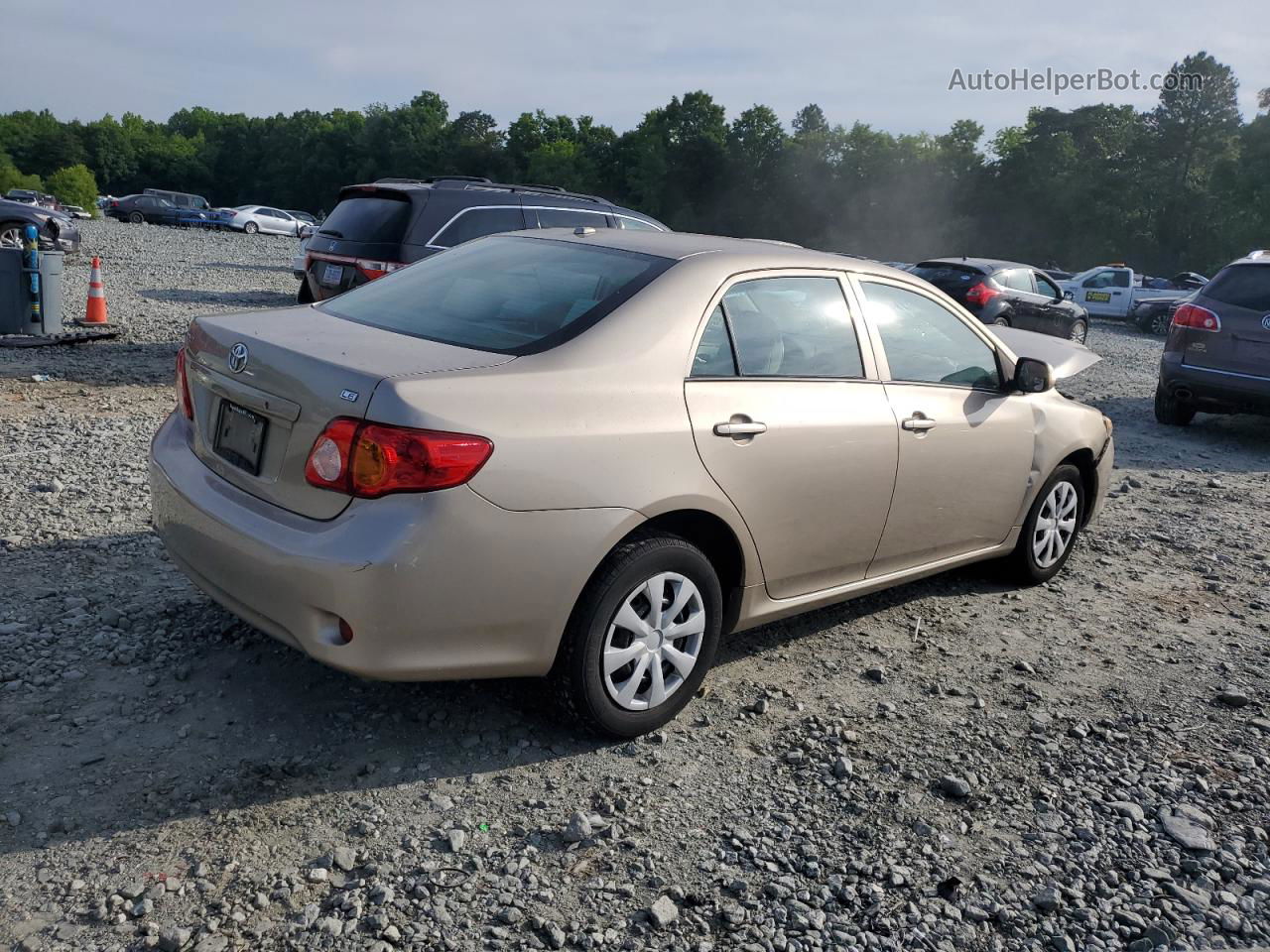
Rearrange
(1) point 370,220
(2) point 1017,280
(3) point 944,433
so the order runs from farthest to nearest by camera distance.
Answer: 1. (2) point 1017,280
2. (1) point 370,220
3. (3) point 944,433

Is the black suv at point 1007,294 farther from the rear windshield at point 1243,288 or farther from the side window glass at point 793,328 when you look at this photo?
the side window glass at point 793,328

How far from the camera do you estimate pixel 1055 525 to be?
5.55 m

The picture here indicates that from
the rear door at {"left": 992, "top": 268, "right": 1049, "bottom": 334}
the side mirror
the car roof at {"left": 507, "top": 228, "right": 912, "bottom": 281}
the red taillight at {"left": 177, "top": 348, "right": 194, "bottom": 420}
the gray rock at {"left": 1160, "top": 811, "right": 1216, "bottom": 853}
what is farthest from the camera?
the rear door at {"left": 992, "top": 268, "right": 1049, "bottom": 334}

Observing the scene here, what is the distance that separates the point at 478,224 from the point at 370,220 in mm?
1016

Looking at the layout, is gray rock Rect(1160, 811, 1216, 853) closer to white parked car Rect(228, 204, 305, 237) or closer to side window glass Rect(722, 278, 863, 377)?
side window glass Rect(722, 278, 863, 377)

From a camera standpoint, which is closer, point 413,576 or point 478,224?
point 413,576

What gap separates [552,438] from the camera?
127 inches

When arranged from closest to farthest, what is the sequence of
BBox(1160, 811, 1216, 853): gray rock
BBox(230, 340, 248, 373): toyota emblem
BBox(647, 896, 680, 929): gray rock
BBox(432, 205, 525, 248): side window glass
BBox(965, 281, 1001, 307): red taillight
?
BBox(647, 896, 680, 929): gray rock → BBox(1160, 811, 1216, 853): gray rock → BBox(230, 340, 248, 373): toyota emblem → BBox(432, 205, 525, 248): side window glass → BBox(965, 281, 1001, 307): red taillight

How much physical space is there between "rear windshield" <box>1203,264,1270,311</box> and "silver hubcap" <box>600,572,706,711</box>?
8.22 meters

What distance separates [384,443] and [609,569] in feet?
2.63

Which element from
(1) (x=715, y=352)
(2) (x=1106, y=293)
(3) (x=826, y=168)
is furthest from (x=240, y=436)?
(3) (x=826, y=168)

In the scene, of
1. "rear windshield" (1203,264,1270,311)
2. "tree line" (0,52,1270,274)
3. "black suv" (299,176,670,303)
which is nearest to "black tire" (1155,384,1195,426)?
"rear windshield" (1203,264,1270,311)

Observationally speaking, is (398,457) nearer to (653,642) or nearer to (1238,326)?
(653,642)

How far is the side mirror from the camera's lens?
4.95 metres
